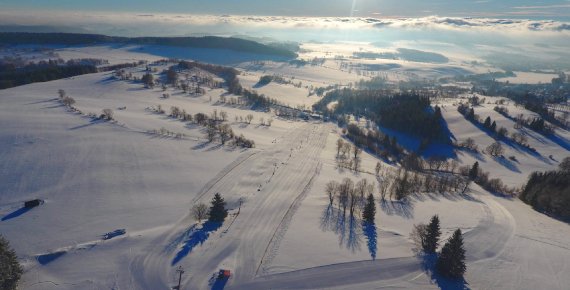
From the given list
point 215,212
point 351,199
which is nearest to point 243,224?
point 215,212

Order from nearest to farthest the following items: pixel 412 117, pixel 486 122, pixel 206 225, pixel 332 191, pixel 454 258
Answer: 1. pixel 454 258
2. pixel 206 225
3. pixel 332 191
4. pixel 412 117
5. pixel 486 122

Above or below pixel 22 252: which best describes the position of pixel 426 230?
above

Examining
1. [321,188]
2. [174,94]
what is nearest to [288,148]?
[321,188]

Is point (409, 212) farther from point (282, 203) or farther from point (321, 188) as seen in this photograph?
point (282, 203)

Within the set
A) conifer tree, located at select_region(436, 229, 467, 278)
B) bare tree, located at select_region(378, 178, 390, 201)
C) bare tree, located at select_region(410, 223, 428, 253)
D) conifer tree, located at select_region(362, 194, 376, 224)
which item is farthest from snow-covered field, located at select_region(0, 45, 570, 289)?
bare tree, located at select_region(378, 178, 390, 201)

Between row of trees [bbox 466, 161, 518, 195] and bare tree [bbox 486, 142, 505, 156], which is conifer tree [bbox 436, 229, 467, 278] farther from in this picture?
bare tree [bbox 486, 142, 505, 156]

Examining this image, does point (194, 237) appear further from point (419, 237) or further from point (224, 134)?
point (224, 134)
